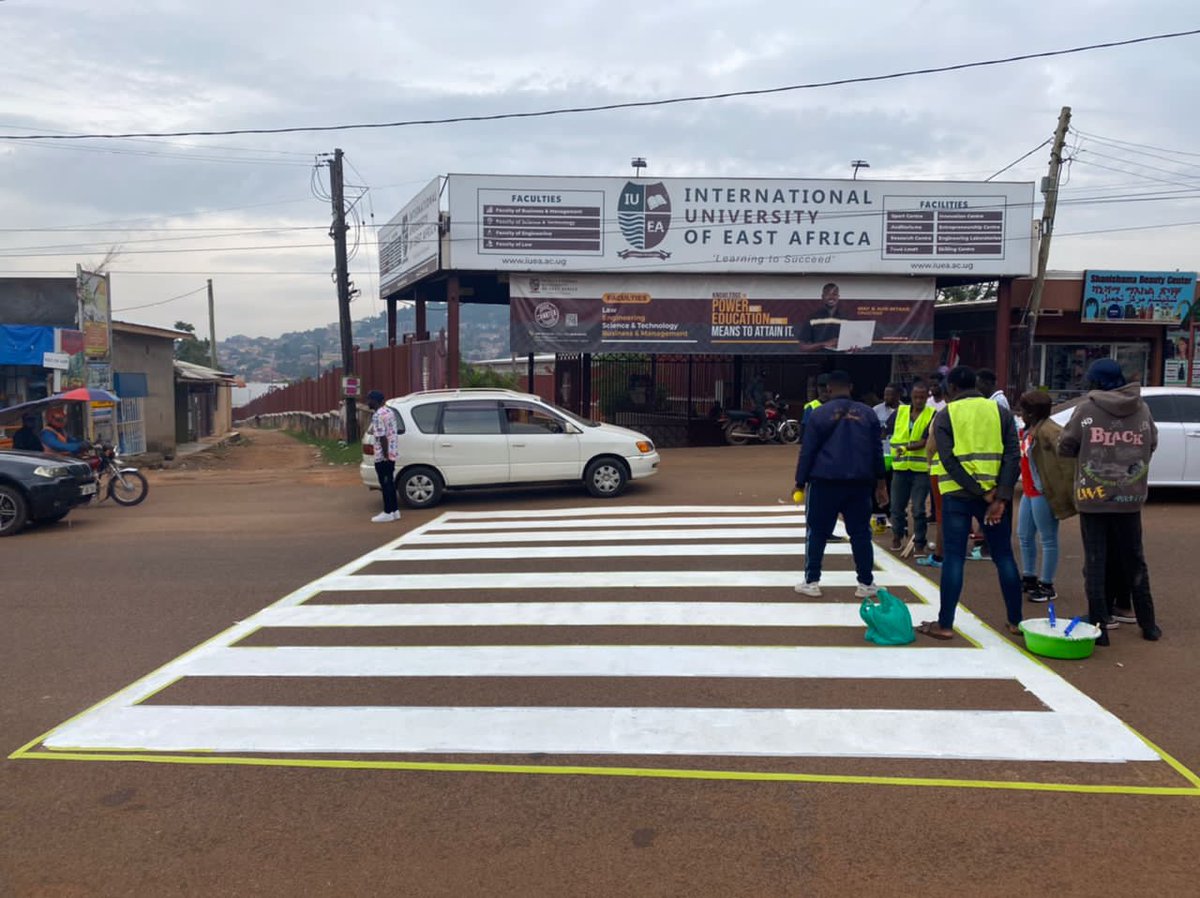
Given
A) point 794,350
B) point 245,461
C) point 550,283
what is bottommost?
point 245,461

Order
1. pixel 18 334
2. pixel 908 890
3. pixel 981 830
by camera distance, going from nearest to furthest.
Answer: pixel 908 890 → pixel 981 830 → pixel 18 334

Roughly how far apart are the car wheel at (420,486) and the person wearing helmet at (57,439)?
191 inches

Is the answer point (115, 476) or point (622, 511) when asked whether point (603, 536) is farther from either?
point (115, 476)

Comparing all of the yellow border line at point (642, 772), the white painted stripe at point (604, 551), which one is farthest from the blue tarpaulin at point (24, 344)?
the yellow border line at point (642, 772)

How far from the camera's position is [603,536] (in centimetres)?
1102

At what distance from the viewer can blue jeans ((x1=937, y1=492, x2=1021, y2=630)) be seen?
6422mm

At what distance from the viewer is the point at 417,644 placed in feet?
22.0

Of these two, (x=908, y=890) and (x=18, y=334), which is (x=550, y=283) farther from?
(x=908, y=890)

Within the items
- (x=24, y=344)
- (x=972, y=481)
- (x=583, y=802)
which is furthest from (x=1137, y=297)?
(x=24, y=344)

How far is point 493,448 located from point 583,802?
9.90m

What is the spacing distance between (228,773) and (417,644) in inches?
86.3

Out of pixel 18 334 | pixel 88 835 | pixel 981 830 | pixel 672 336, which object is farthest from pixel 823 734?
pixel 18 334

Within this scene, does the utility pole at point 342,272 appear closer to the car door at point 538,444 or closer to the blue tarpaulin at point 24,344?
the blue tarpaulin at point 24,344

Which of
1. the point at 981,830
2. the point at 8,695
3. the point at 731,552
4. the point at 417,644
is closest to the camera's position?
the point at 981,830
